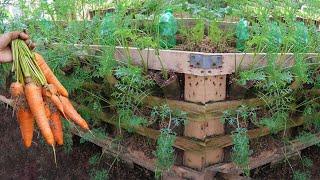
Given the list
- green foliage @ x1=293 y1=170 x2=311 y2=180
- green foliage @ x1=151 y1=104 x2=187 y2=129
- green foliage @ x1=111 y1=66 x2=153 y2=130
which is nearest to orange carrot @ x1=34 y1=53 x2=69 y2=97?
green foliage @ x1=111 y1=66 x2=153 y2=130

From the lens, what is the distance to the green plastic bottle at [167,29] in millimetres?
2576

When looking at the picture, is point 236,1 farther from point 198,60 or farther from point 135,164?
point 135,164

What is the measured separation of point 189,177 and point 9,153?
143cm

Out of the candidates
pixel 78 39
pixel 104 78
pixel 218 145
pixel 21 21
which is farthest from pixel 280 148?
pixel 21 21

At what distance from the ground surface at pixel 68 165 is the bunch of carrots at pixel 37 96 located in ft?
2.33

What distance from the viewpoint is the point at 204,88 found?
2.33m

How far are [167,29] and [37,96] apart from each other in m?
0.90

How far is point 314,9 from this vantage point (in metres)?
2.71

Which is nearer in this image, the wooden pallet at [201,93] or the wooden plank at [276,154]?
the wooden pallet at [201,93]

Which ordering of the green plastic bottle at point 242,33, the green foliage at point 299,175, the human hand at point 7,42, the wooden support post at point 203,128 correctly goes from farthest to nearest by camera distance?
the green foliage at point 299,175 → the green plastic bottle at point 242,33 → the wooden support post at point 203,128 → the human hand at point 7,42

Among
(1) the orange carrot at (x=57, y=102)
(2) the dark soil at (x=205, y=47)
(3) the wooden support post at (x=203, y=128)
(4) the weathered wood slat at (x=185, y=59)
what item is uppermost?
(2) the dark soil at (x=205, y=47)

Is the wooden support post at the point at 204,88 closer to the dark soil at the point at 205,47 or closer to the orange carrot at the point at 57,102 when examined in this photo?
the dark soil at the point at 205,47

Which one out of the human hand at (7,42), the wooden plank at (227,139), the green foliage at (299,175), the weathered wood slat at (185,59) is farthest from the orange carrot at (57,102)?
the green foliage at (299,175)

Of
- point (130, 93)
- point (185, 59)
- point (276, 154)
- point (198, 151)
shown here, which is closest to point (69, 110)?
point (130, 93)
